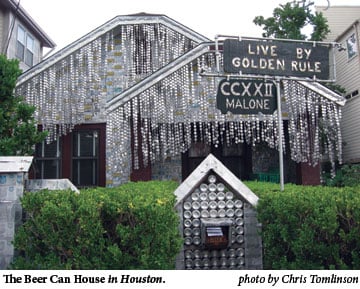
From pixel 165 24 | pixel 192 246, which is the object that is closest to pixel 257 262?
pixel 192 246

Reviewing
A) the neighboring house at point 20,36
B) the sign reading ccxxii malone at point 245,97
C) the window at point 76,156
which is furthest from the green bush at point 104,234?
the neighboring house at point 20,36

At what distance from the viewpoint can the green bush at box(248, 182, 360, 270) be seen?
4.30 metres

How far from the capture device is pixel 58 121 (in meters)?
11.4

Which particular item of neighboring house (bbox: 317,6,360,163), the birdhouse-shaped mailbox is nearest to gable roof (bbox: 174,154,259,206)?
the birdhouse-shaped mailbox

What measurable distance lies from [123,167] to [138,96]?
2821 millimetres

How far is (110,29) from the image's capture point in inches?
466

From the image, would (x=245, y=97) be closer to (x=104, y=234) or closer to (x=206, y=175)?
(x=206, y=175)

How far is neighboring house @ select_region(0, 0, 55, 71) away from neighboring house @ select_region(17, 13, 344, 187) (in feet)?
14.5

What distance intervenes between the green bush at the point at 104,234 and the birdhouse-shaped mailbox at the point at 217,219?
39.7 inches

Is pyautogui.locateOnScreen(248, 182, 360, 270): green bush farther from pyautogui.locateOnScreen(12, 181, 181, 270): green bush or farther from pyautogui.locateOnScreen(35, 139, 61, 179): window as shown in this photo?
pyautogui.locateOnScreen(35, 139, 61, 179): window

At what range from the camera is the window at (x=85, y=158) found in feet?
38.9

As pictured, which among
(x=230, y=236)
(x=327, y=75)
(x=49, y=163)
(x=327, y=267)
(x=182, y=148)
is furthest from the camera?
(x=49, y=163)

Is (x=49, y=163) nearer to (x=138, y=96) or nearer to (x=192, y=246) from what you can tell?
(x=138, y=96)
